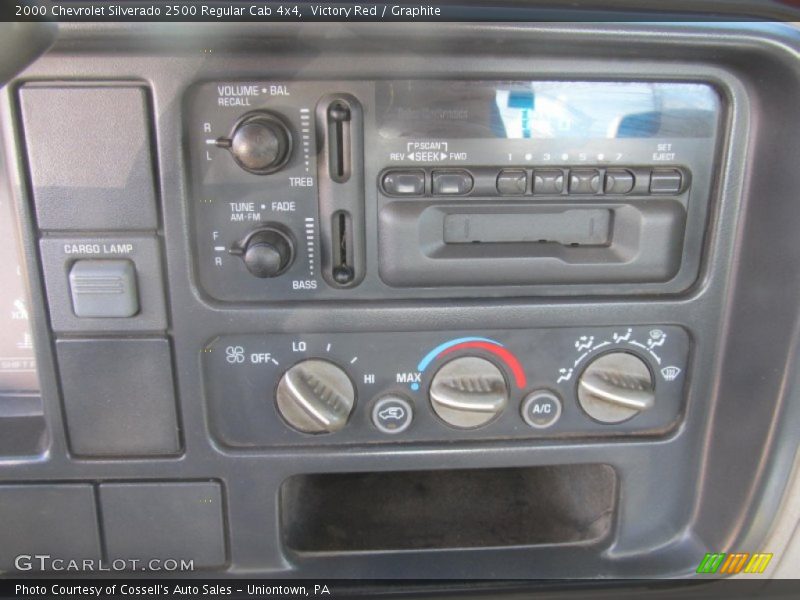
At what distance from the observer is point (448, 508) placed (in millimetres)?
1022

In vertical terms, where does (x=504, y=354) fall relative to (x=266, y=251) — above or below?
below

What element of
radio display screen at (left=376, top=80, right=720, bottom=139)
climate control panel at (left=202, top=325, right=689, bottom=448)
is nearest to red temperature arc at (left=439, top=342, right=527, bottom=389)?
climate control panel at (left=202, top=325, right=689, bottom=448)

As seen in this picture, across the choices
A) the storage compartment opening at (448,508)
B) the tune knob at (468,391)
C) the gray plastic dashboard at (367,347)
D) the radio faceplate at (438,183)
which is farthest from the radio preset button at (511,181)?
the storage compartment opening at (448,508)

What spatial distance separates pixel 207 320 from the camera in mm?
808

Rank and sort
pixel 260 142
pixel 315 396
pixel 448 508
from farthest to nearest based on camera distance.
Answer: pixel 448 508
pixel 315 396
pixel 260 142

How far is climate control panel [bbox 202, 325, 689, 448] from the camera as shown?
83cm

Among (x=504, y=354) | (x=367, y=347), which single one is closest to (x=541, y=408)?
(x=504, y=354)

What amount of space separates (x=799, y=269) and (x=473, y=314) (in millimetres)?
377

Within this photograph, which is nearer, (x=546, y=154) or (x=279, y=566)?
(x=546, y=154)

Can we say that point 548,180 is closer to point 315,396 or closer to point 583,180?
point 583,180

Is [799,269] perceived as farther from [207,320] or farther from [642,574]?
[207,320]

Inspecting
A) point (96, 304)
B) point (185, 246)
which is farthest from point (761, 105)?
point (96, 304)

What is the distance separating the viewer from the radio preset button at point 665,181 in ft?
2.56

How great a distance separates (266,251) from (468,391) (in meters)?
0.29
